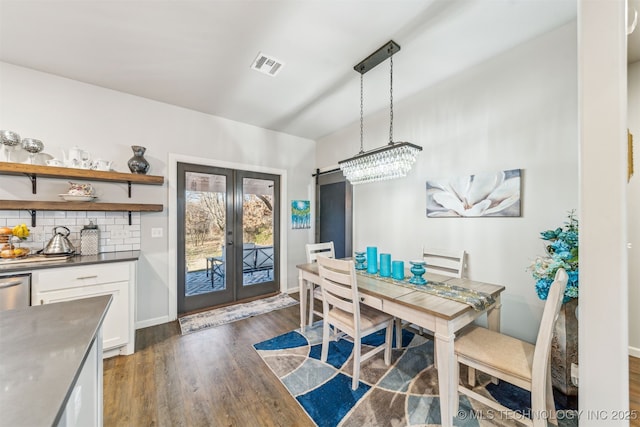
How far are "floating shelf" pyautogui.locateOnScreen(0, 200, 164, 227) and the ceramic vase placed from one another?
41 centimetres

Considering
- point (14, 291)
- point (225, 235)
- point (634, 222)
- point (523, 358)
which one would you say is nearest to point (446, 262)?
point (523, 358)

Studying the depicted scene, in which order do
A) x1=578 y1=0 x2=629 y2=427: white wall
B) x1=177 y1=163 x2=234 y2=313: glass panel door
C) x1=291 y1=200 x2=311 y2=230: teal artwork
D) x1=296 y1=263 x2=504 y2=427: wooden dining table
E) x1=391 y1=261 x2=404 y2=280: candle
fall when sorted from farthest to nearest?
x1=291 y1=200 x2=311 y2=230: teal artwork
x1=177 y1=163 x2=234 y2=313: glass panel door
x1=391 y1=261 x2=404 y2=280: candle
x1=296 y1=263 x2=504 y2=427: wooden dining table
x1=578 y1=0 x2=629 y2=427: white wall

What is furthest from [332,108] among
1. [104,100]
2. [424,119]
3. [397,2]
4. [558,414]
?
[558,414]

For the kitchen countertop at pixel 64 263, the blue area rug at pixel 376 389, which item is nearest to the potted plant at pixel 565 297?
the blue area rug at pixel 376 389

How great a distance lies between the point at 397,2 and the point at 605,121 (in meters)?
1.41

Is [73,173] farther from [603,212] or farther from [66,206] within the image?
[603,212]

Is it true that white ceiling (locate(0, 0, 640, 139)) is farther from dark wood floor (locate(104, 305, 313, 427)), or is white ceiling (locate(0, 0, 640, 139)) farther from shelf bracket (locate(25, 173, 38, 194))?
dark wood floor (locate(104, 305, 313, 427))

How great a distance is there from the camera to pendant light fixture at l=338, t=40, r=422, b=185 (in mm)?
2021

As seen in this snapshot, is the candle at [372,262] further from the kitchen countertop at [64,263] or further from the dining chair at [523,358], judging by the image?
the kitchen countertop at [64,263]

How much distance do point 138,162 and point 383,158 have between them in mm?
2727

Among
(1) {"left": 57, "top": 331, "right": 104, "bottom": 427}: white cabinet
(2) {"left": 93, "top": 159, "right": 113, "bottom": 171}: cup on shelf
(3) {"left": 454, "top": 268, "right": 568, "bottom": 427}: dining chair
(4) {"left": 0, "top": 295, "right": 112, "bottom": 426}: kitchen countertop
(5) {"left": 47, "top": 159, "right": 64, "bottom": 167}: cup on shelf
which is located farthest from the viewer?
(2) {"left": 93, "top": 159, "right": 113, "bottom": 171}: cup on shelf

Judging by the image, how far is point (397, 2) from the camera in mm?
1642

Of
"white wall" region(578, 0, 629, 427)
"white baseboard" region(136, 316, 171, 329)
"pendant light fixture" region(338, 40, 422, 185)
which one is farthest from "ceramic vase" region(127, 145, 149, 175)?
"white wall" region(578, 0, 629, 427)

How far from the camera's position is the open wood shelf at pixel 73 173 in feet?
6.97
